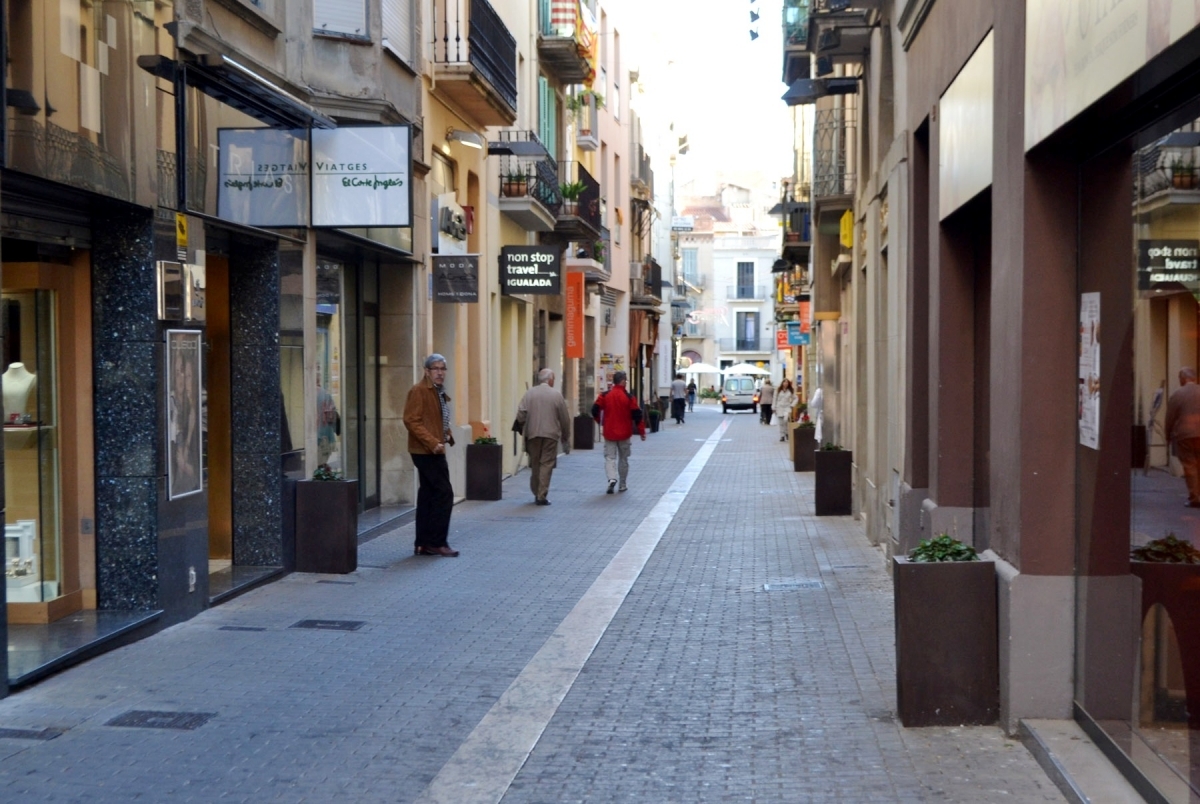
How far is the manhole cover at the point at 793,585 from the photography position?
1188 cm

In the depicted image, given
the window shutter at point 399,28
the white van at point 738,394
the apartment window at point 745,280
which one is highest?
the apartment window at point 745,280

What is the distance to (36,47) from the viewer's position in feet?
26.7

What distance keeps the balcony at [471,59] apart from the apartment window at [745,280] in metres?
78.7

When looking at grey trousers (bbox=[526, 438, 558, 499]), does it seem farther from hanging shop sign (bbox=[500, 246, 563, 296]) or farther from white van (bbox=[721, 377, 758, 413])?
white van (bbox=[721, 377, 758, 413])

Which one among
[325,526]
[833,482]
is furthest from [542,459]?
[325,526]

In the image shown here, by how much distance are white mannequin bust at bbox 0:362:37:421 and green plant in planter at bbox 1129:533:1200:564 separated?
6.62 m

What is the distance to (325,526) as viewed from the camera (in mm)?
12469

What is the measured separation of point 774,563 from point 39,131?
790 cm

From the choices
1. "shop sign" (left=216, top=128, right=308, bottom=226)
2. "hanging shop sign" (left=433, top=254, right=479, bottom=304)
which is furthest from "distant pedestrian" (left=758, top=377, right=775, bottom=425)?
"shop sign" (left=216, top=128, right=308, bottom=226)

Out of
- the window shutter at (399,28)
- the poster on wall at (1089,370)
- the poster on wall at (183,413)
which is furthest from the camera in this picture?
the window shutter at (399,28)

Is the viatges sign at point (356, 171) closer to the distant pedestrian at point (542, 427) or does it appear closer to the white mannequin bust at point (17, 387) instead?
the white mannequin bust at point (17, 387)

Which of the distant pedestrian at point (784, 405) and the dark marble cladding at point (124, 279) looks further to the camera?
the distant pedestrian at point (784, 405)

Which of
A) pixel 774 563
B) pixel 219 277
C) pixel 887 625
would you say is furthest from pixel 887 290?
pixel 219 277

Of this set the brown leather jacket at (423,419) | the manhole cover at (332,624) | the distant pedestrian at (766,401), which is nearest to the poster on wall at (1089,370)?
the manhole cover at (332,624)
